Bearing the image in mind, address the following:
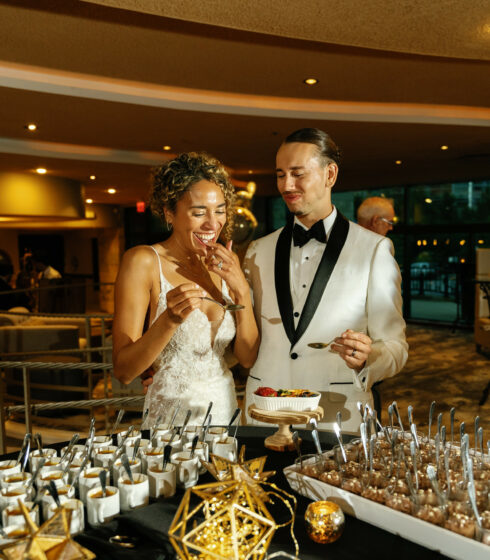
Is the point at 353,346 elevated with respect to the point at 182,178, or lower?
lower

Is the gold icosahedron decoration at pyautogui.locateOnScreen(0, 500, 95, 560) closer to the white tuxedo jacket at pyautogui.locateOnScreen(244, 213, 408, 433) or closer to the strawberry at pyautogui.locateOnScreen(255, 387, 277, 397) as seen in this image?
the strawberry at pyautogui.locateOnScreen(255, 387, 277, 397)

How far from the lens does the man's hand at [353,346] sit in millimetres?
A: 1705

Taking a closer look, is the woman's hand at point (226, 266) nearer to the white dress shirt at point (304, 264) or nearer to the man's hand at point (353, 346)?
the white dress shirt at point (304, 264)

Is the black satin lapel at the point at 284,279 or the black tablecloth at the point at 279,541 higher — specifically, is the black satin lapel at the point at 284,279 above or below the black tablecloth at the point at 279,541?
above

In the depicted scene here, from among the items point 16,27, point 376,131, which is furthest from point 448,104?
point 16,27

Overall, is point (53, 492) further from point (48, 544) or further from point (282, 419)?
point (282, 419)

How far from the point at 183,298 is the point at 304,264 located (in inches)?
29.1

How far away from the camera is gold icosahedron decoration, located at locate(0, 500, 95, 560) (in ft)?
3.10

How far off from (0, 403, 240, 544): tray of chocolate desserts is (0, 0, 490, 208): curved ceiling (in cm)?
261

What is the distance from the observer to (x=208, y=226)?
2121mm

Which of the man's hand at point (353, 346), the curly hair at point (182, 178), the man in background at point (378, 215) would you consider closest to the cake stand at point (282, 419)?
the man's hand at point (353, 346)

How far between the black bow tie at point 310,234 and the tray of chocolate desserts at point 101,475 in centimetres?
96

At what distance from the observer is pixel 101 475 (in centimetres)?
116

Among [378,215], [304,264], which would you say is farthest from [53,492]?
[378,215]
